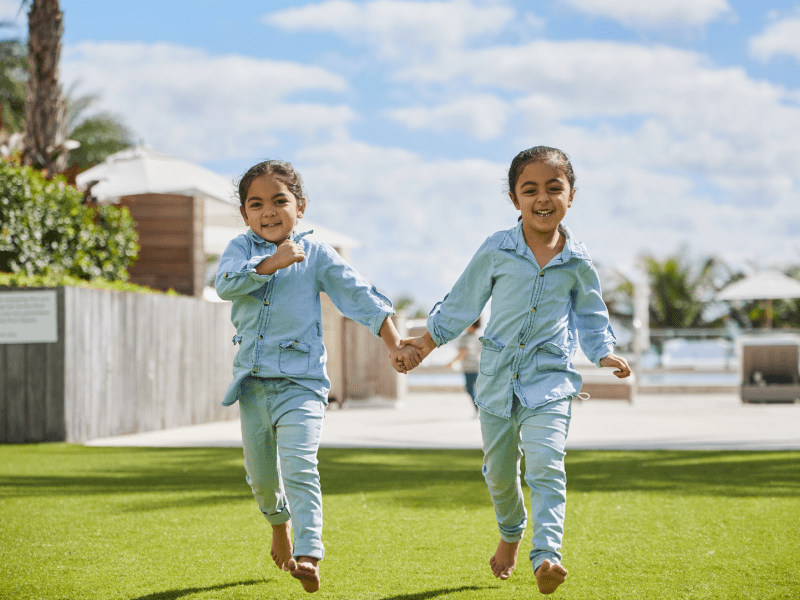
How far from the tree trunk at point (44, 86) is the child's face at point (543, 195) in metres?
11.5

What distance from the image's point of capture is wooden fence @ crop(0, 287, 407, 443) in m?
10.3

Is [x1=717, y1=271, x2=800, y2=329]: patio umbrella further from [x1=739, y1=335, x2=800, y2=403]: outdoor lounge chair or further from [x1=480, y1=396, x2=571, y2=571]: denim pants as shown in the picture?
[x1=480, y1=396, x2=571, y2=571]: denim pants

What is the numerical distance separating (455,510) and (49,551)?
2.43 metres

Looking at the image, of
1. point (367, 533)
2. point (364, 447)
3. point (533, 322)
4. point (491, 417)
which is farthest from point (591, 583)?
point (364, 447)

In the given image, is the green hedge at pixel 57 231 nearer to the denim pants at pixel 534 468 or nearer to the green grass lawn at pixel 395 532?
the green grass lawn at pixel 395 532

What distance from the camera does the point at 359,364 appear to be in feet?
55.1

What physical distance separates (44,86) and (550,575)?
12.8 m

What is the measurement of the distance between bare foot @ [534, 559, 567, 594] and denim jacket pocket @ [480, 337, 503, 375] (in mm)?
806

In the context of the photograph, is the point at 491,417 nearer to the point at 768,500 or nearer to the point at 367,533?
the point at 367,533

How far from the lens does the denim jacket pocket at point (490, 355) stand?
12.2 ft

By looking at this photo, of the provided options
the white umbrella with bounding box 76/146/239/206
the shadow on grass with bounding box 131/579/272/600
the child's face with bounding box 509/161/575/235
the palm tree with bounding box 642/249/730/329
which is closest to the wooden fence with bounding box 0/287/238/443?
the white umbrella with bounding box 76/146/239/206

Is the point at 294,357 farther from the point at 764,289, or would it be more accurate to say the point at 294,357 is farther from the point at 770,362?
the point at 764,289

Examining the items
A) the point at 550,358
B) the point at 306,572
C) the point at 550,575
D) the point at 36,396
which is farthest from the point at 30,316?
the point at 550,575

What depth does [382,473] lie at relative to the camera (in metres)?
7.72
